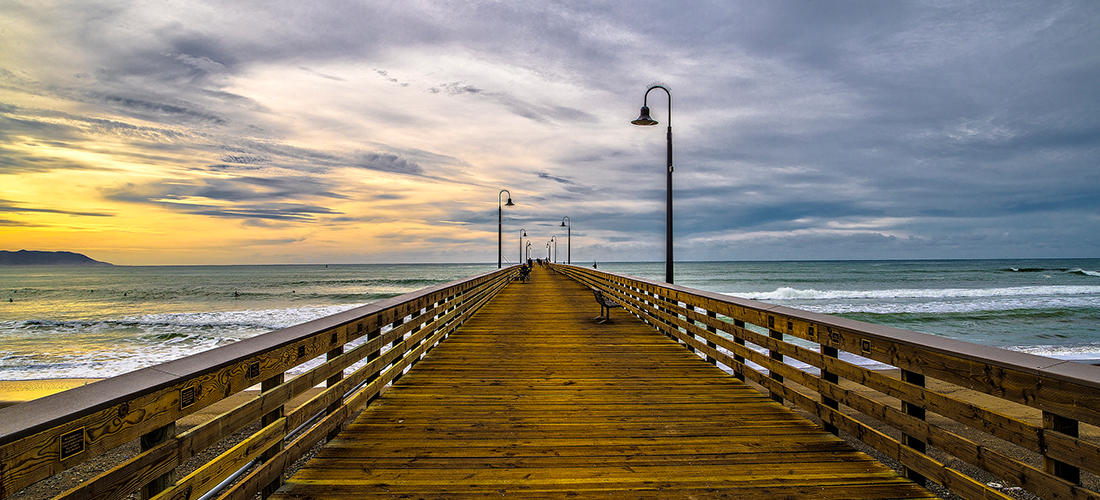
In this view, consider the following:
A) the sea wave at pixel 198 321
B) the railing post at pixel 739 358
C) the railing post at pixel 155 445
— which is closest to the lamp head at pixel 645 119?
the railing post at pixel 739 358

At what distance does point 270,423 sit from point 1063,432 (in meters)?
4.21

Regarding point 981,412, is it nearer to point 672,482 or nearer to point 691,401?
point 672,482

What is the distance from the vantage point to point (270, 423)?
3.09 meters

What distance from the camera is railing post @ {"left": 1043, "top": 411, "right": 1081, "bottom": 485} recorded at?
2256 millimetres

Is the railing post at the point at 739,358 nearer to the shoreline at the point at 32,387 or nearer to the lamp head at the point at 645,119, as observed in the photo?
the lamp head at the point at 645,119

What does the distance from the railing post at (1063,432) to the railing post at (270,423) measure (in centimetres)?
406

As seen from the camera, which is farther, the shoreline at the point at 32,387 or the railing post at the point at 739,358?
the shoreline at the point at 32,387

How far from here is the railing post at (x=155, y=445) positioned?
6.86 ft

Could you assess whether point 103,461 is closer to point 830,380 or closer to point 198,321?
point 830,380

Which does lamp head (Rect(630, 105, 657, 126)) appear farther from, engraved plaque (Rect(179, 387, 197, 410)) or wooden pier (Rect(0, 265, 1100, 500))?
engraved plaque (Rect(179, 387, 197, 410))

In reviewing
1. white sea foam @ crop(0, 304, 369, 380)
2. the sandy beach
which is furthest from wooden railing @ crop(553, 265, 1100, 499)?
white sea foam @ crop(0, 304, 369, 380)

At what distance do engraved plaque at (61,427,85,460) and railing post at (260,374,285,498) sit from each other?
1159mm

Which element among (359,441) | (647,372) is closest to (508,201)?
(647,372)

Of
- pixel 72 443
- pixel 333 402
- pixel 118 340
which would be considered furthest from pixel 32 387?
pixel 72 443
